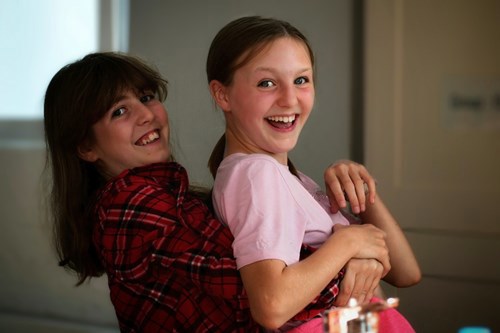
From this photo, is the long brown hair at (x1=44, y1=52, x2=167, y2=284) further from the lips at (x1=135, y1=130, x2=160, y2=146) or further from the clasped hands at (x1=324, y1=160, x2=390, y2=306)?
the clasped hands at (x1=324, y1=160, x2=390, y2=306)

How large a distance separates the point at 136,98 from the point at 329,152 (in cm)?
96

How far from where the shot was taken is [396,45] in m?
2.10

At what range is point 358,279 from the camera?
1.20m

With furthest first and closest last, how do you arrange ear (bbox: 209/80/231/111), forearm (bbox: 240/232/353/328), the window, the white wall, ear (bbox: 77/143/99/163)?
the window < the white wall < ear (bbox: 77/143/99/163) < ear (bbox: 209/80/231/111) < forearm (bbox: 240/232/353/328)

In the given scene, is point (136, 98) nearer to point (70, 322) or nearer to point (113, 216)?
point (113, 216)

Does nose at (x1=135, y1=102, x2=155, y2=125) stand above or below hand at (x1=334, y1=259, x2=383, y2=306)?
above

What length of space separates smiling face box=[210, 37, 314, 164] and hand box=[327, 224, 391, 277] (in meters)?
0.20

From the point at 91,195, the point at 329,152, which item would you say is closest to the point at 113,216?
the point at 91,195

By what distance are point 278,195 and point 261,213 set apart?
0.05 metres

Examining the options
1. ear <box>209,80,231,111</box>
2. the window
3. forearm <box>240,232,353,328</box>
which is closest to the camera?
forearm <box>240,232,353,328</box>

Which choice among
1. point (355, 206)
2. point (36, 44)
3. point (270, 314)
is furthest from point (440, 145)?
point (36, 44)

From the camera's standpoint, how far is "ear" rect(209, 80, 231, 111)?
4.25 ft

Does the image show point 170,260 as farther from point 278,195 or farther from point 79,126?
point 79,126

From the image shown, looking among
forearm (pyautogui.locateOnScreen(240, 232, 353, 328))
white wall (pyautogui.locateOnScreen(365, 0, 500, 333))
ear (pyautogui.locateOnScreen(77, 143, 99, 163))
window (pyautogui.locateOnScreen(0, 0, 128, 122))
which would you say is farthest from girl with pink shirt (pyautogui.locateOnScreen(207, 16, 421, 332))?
window (pyautogui.locateOnScreen(0, 0, 128, 122))
